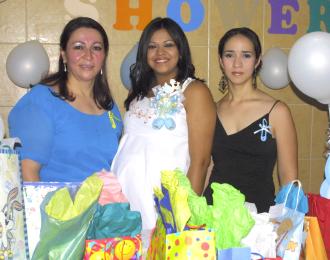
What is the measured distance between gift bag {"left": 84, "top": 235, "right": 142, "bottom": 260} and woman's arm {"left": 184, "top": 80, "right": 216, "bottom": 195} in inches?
33.5

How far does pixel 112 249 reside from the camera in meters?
0.99

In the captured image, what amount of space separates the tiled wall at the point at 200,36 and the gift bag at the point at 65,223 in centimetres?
212

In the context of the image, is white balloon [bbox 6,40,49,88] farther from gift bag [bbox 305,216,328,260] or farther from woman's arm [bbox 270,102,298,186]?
gift bag [bbox 305,216,328,260]

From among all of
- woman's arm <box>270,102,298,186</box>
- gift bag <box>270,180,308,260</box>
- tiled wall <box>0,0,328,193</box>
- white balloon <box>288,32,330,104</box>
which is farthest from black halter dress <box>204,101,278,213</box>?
tiled wall <box>0,0,328,193</box>

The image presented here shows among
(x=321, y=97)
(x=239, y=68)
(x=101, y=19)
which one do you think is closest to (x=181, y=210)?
(x=239, y=68)

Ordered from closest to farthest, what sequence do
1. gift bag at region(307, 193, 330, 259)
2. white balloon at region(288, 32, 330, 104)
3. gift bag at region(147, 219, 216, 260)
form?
gift bag at region(147, 219, 216, 260)
gift bag at region(307, 193, 330, 259)
white balloon at region(288, 32, 330, 104)

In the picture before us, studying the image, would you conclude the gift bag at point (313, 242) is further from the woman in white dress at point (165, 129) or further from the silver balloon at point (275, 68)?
the silver balloon at point (275, 68)

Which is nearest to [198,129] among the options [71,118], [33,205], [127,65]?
[71,118]

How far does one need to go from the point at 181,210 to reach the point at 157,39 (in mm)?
1143

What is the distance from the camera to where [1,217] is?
96 centimetres

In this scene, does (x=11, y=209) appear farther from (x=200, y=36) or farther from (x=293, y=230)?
(x=200, y=36)

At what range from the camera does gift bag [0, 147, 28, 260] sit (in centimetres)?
97

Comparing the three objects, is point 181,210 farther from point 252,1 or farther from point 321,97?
point 252,1

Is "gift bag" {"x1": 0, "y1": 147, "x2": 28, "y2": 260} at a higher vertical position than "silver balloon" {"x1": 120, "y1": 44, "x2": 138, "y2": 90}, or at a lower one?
lower
